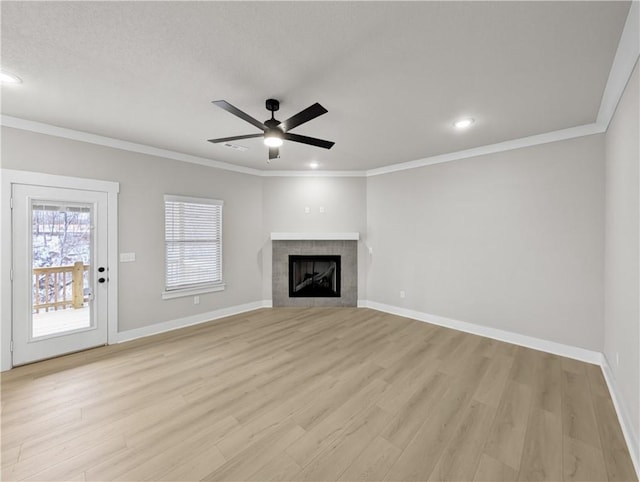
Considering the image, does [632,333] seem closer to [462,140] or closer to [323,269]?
[462,140]

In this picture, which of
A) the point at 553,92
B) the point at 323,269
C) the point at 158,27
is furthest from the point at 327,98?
the point at 323,269

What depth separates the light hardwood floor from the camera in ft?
5.56

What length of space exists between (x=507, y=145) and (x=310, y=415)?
4077 mm

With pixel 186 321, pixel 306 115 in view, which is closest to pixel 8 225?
pixel 186 321

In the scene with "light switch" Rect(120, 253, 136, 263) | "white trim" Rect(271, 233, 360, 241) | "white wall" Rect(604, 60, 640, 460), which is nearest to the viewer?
"white wall" Rect(604, 60, 640, 460)

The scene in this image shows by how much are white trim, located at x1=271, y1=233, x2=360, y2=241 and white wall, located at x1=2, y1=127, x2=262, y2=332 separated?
457 millimetres

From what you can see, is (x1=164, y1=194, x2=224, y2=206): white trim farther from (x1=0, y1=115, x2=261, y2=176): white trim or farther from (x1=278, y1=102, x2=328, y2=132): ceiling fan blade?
(x1=278, y1=102, x2=328, y2=132): ceiling fan blade

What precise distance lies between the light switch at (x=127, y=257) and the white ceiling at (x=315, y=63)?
64.7 inches

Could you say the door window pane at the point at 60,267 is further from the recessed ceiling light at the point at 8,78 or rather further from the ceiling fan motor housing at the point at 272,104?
the ceiling fan motor housing at the point at 272,104

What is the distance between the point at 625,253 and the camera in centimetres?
214

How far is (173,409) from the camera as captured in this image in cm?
225

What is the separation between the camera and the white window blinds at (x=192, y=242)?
168 inches

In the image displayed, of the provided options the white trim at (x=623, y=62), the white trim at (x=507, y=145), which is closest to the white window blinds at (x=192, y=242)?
the white trim at (x=507, y=145)

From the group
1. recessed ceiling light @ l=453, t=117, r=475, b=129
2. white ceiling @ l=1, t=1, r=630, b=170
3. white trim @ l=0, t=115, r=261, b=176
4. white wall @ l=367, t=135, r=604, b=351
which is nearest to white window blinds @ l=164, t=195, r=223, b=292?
white trim @ l=0, t=115, r=261, b=176
